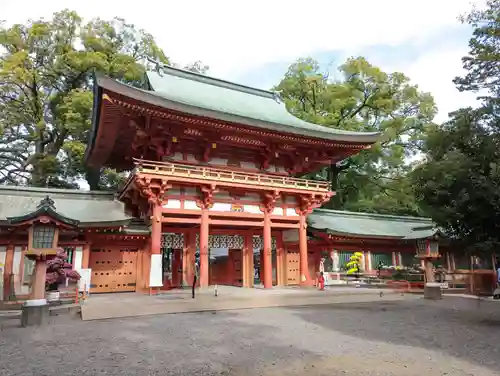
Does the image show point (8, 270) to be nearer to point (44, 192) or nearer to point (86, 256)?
point (86, 256)

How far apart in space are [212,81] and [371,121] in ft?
65.0

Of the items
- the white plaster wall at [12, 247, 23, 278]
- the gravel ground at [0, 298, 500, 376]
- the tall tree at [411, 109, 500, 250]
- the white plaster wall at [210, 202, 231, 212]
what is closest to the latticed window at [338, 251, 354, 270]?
the tall tree at [411, 109, 500, 250]

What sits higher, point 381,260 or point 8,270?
point 381,260

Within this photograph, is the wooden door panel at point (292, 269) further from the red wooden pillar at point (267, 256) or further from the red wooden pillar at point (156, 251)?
the red wooden pillar at point (156, 251)

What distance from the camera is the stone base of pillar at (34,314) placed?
1005 centimetres

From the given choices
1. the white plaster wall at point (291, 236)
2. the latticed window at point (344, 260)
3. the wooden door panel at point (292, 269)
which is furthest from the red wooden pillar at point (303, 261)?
the latticed window at point (344, 260)

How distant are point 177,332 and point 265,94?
20687 millimetres

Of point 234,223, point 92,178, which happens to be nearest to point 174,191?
point 234,223

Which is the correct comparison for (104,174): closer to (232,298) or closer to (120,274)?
(120,274)

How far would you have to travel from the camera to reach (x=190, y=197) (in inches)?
708

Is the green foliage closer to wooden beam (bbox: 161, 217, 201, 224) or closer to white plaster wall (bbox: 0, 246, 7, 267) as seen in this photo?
wooden beam (bbox: 161, 217, 201, 224)

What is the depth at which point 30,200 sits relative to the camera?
18219 mm

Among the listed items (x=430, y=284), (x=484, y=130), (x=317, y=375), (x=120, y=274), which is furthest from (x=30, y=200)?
(x=484, y=130)

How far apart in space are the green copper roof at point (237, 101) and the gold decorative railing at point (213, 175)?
8.71 feet
